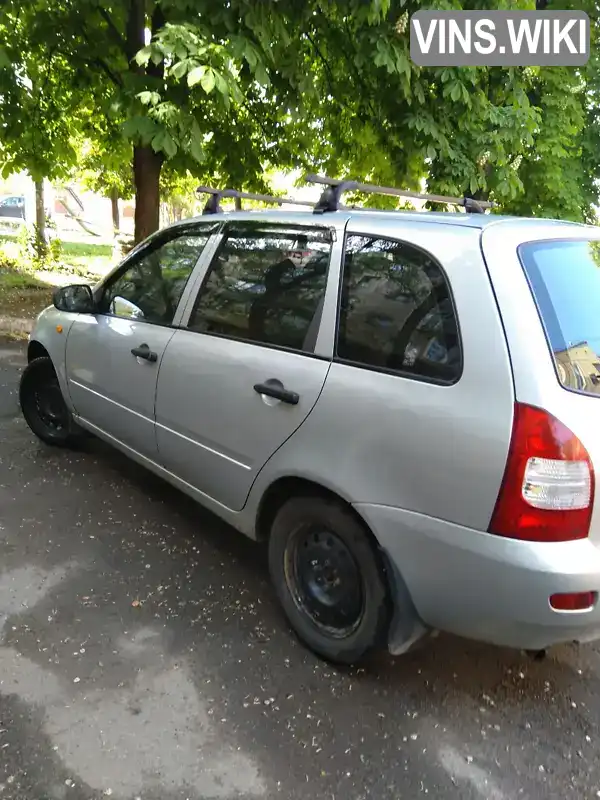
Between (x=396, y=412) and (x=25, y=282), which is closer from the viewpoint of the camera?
(x=396, y=412)

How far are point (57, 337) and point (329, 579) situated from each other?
265 cm

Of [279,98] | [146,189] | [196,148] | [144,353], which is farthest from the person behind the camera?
[146,189]

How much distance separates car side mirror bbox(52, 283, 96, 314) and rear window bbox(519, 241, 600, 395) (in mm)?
2712

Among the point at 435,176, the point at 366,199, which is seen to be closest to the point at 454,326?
the point at 435,176

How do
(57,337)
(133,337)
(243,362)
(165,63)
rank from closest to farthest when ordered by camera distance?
1. (243,362)
2. (133,337)
3. (57,337)
4. (165,63)

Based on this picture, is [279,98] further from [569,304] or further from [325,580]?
[325,580]

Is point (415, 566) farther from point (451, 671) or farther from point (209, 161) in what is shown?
point (209, 161)

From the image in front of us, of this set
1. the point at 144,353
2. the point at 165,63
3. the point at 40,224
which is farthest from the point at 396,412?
the point at 40,224

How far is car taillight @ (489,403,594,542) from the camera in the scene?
1.89 m

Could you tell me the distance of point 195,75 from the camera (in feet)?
14.7

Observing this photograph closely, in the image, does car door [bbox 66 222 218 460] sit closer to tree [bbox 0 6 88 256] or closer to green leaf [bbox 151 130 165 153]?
green leaf [bbox 151 130 165 153]

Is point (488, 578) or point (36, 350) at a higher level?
point (36, 350)

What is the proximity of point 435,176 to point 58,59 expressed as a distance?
4984 millimetres

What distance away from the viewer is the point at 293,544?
8.83 ft
